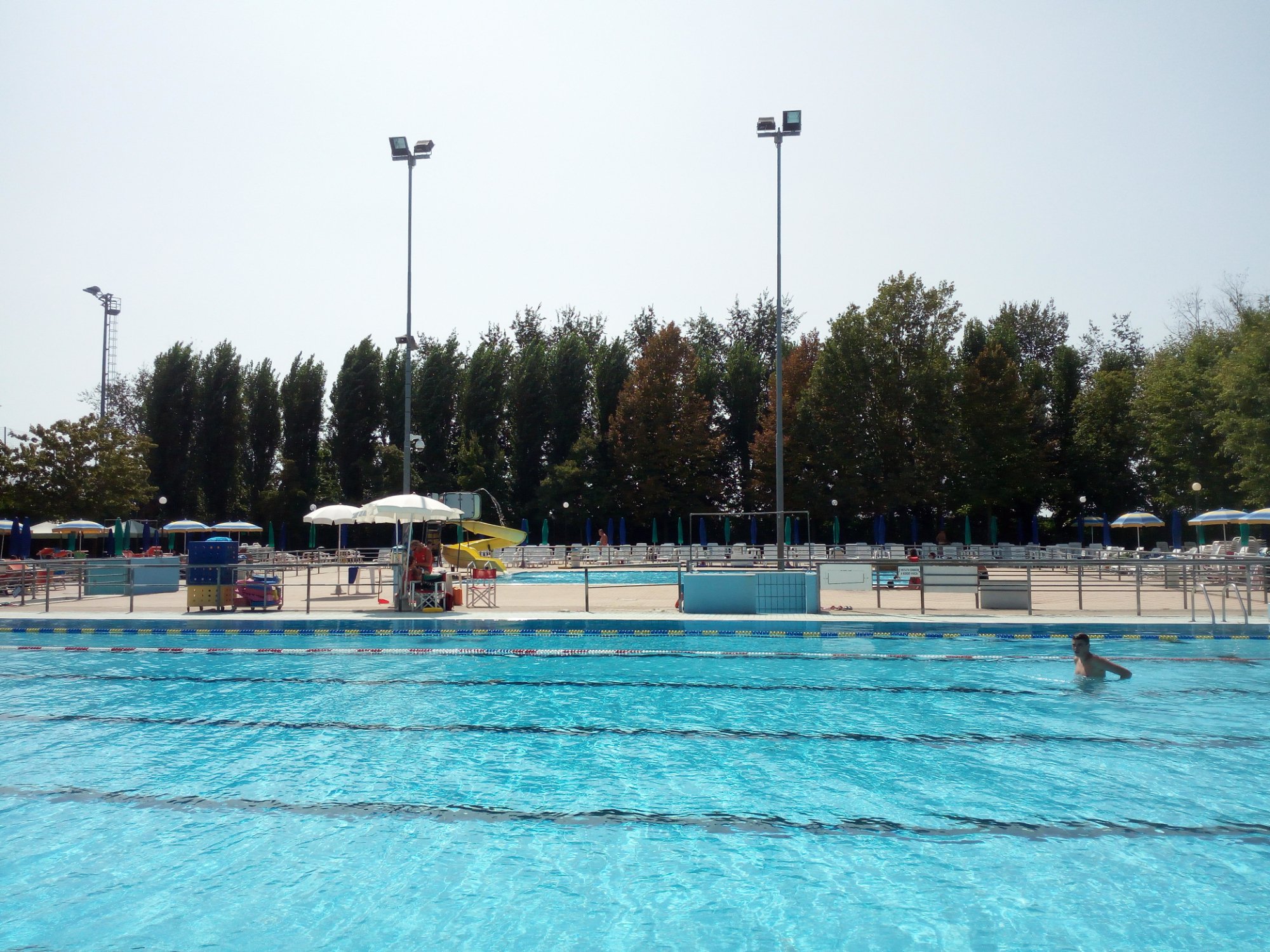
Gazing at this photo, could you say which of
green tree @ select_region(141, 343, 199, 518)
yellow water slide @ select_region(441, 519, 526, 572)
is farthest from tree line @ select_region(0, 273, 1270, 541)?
yellow water slide @ select_region(441, 519, 526, 572)

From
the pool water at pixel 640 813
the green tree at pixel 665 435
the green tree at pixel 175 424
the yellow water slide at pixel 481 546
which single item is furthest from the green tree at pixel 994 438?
the green tree at pixel 175 424

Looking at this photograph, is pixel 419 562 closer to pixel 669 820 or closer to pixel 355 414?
pixel 669 820

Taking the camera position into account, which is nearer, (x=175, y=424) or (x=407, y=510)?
(x=407, y=510)

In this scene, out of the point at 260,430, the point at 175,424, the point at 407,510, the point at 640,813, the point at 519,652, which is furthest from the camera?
the point at 260,430

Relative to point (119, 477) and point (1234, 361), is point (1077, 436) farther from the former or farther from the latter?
point (119, 477)

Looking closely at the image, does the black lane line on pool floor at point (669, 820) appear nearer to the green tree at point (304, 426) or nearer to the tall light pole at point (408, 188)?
the tall light pole at point (408, 188)

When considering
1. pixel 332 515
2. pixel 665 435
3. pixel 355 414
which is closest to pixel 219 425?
pixel 355 414

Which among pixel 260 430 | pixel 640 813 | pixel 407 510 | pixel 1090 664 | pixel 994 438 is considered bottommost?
pixel 640 813

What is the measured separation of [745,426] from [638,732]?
36.4 meters

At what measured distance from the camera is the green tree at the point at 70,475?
90.3 feet

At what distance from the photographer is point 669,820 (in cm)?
581

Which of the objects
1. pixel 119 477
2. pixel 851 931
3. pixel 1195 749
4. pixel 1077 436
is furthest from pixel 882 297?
pixel 851 931

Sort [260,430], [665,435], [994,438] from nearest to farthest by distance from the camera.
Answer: [994,438], [665,435], [260,430]

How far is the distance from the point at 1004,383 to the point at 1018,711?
32.9 metres
